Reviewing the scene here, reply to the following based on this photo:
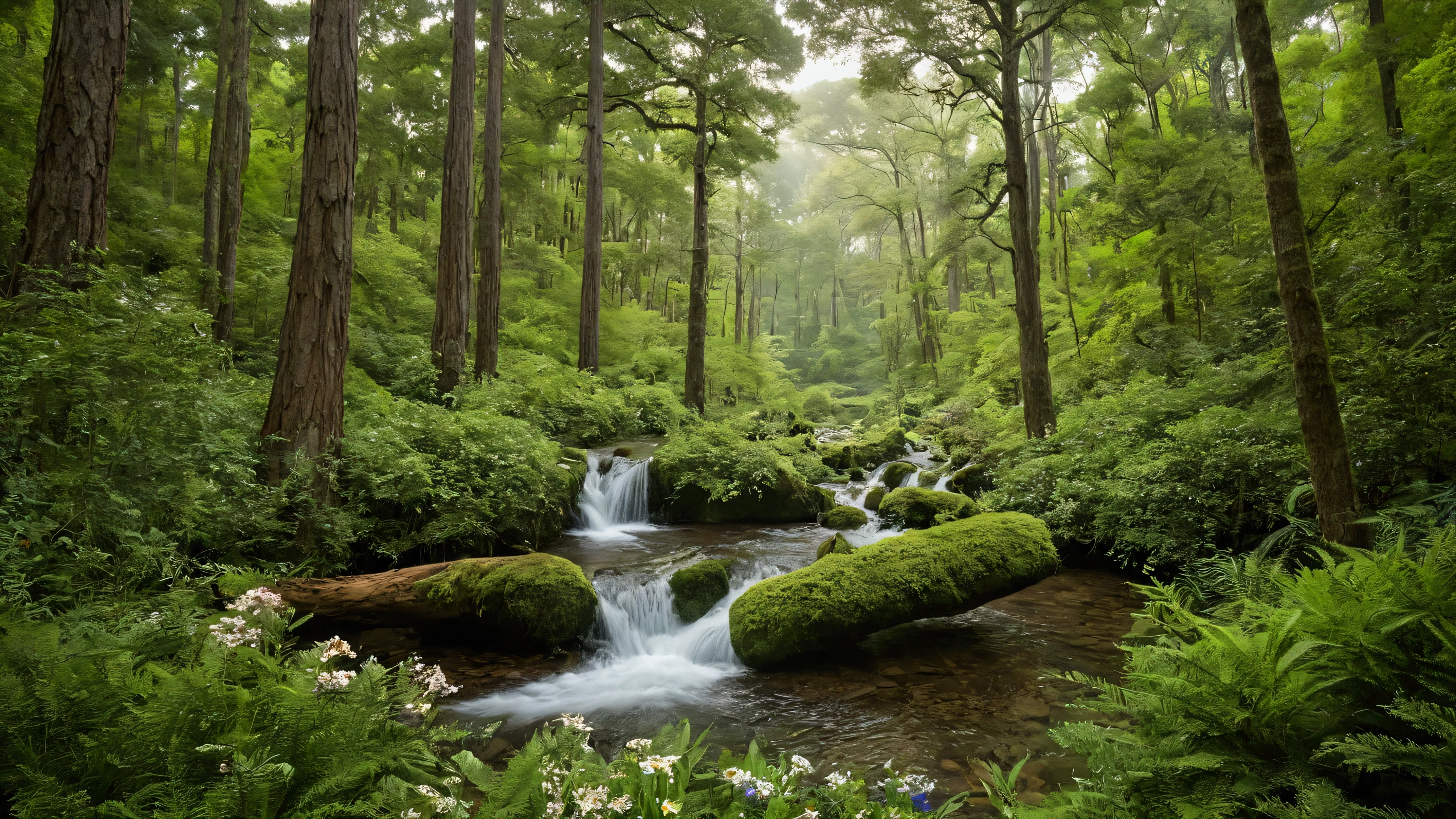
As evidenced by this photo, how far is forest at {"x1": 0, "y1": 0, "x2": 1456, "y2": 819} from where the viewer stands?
7.36 feet

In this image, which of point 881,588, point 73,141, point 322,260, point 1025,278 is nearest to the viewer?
point 73,141

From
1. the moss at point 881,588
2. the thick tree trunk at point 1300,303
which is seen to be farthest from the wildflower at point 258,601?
the thick tree trunk at point 1300,303

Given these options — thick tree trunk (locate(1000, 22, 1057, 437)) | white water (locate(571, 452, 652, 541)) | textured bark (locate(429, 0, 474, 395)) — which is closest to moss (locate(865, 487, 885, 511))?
thick tree trunk (locate(1000, 22, 1057, 437))

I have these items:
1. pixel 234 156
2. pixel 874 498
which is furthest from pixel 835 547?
pixel 234 156

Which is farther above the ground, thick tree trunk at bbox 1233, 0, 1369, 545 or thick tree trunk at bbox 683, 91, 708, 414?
thick tree trunk at bbox 683, 91, 708, 414

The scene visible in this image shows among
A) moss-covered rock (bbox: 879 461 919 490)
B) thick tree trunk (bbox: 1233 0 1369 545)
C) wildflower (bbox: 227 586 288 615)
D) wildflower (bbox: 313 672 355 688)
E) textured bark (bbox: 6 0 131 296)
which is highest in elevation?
textured bark (bbox: 6 0 131 296)

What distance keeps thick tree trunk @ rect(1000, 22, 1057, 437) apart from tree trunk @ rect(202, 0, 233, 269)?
15560 millimetres

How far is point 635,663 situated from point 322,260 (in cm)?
507

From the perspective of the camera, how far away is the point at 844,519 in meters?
10.8

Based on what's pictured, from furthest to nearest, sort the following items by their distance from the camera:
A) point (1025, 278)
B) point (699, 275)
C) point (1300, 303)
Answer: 1. point (699, 275)
2. point (1025, 278)
3. point (1300, 303)

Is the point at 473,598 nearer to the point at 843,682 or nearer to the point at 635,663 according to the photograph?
the point at 635,663

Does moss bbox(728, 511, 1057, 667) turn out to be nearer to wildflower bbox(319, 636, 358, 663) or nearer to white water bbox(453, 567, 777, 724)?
white water bbox(453, 567, 777, 724)

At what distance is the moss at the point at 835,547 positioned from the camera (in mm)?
6855

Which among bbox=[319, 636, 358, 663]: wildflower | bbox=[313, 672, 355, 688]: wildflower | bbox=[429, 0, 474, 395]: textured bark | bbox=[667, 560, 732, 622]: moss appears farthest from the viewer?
bbox=[429, 0, 474, 395]: textured bark
